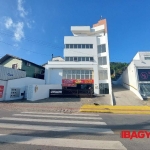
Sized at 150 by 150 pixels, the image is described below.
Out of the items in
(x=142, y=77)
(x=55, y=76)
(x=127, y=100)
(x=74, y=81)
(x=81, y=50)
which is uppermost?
(x=81, y=50)

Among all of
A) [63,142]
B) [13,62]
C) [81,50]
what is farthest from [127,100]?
[13,62]

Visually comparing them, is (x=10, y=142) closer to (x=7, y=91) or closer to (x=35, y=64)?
(x=7, y=91)

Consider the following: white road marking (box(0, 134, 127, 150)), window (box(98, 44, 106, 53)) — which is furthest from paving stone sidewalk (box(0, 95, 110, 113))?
window (box(98, 44, 106, 53))

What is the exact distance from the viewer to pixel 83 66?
28.5 m

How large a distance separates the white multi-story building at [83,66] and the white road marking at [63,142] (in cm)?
2305

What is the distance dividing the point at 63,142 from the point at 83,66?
24.6 m

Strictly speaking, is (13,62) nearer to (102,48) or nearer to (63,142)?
(102,48)

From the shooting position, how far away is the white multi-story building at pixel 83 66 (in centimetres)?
2808

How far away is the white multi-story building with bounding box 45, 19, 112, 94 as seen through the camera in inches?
1105

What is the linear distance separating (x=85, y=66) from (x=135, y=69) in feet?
34.9

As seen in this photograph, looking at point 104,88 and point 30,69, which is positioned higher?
point 30,69

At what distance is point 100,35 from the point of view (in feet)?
115

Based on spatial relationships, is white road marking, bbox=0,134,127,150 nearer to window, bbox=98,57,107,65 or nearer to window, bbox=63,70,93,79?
window, bbox=63,70,93,79

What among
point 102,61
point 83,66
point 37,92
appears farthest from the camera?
point 102,61
